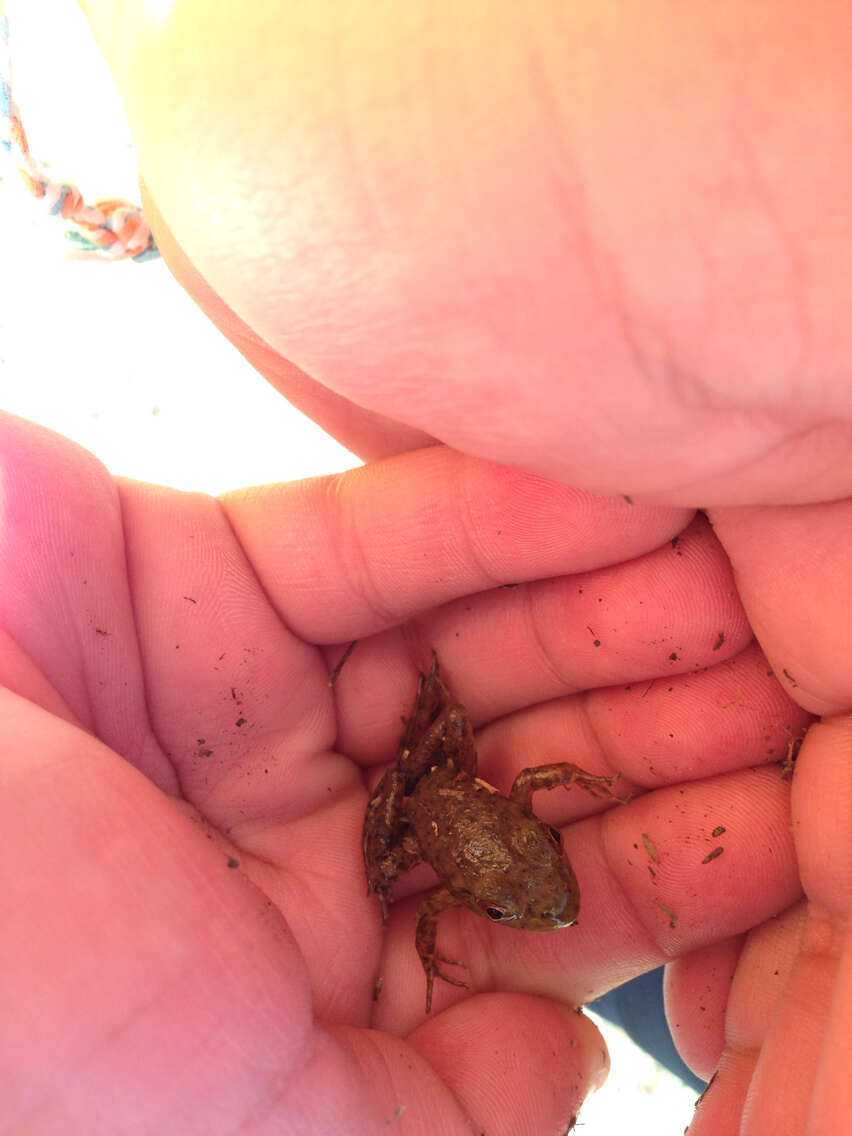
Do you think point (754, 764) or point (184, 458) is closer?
point (754, 764)

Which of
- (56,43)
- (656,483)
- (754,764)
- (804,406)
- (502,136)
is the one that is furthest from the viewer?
(56,43)

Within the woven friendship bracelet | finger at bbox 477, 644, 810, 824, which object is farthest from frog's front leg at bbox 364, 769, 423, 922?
the woven friendship bracelet

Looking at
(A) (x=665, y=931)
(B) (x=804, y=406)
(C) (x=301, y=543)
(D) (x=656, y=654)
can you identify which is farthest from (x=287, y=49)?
(A) (x=665, y=931)

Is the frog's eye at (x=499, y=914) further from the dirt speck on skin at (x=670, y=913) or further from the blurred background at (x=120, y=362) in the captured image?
the blurred background at (x=120, y=362)

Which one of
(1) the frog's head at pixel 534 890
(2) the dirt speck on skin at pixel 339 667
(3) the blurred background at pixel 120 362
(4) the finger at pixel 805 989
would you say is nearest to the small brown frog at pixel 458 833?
(1) the frog's head at pixel 534 890

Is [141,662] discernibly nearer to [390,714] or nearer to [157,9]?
[390,714]

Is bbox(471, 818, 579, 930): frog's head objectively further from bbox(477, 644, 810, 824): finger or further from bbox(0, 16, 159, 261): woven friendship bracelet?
bbox(0, 16, 159, 261): woven friendship bracelet

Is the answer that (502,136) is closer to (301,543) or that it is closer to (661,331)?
(661,331)
